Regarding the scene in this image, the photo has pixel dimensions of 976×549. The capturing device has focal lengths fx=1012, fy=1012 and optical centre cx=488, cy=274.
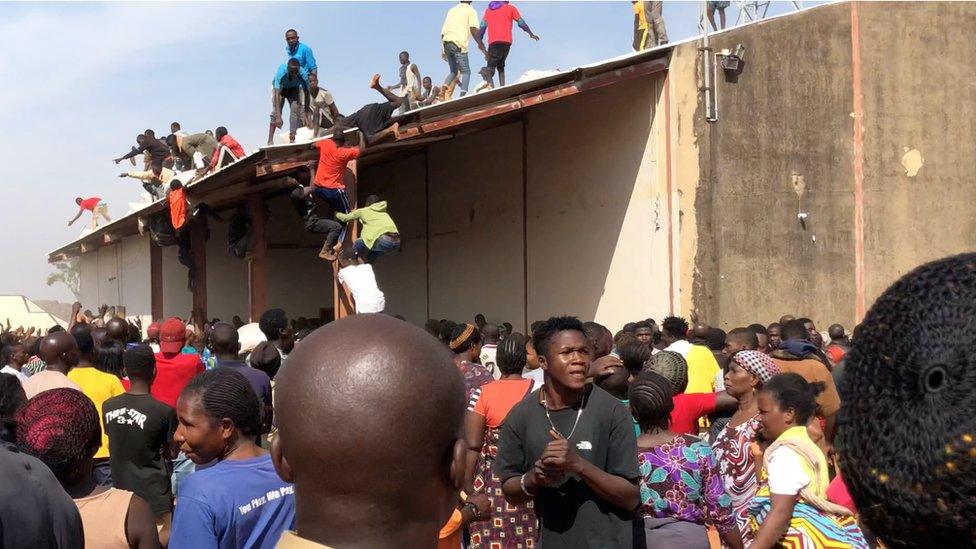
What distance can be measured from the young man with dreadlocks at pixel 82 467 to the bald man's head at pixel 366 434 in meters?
1.90

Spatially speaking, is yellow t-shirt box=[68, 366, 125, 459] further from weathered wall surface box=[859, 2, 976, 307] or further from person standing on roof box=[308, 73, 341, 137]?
weathered wall surface box=[859, 2, 976, 307]

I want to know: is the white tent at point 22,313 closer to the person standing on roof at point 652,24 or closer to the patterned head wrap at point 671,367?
the person standing on roof at point 652,24

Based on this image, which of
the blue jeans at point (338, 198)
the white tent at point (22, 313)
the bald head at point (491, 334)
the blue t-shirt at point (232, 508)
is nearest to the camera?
the blue t-shirt at point (232, 508)

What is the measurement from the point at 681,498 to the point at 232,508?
83.9 inches

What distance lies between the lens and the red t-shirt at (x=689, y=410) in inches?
234

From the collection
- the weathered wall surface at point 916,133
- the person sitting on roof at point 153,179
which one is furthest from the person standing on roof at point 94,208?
the weathered wall surface at point 916,133

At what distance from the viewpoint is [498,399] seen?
5.83 metres

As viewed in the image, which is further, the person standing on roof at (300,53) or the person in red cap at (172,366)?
the person standing on roof at (300,53)

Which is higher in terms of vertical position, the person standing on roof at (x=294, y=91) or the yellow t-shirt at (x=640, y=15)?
the yellow t-shirt at (x=640, y=15)

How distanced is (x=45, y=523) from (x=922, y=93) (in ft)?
56.7

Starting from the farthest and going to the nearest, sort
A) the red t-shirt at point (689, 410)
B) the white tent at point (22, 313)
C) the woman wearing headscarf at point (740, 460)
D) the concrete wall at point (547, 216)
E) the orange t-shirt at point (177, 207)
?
1. the white tent at point (22, 313)
2. the concrete wall at point (547, 216)
3. the orange t-shirt at point (177, 207)
4. the red t-shirt at point (689, 410)
5. the woman wearing headscarf at point (740, 460)

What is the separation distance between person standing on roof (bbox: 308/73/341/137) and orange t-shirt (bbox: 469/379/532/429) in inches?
366

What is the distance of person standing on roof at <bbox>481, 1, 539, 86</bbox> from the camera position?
17.2 metres

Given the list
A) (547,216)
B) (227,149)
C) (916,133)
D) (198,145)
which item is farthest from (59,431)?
(916,133)
